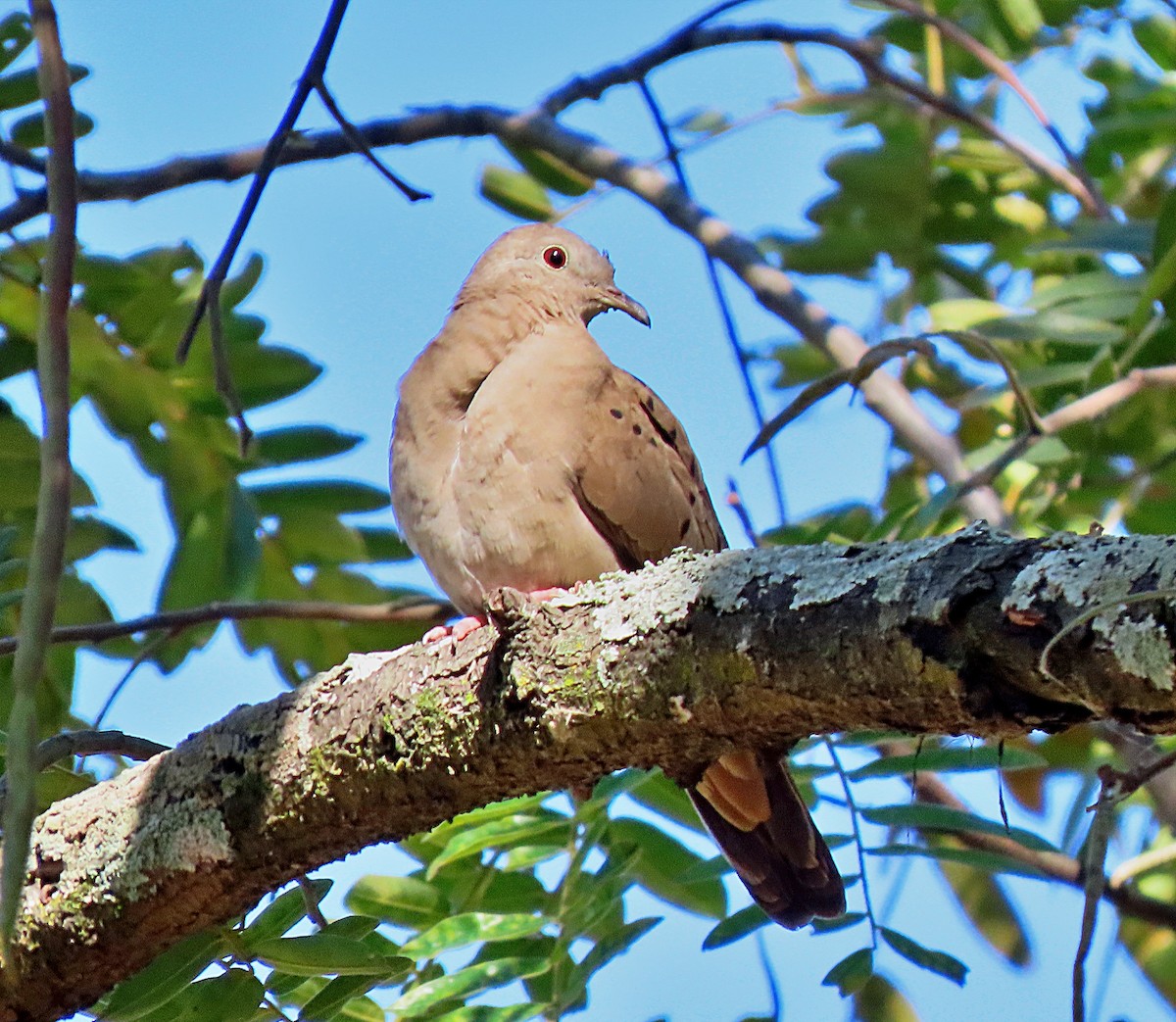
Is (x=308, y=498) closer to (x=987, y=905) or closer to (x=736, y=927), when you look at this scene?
(x=736, y=927)

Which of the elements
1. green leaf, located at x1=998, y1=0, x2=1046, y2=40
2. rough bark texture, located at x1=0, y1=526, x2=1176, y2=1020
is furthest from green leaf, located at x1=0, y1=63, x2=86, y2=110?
green leaf, located at x1=998, y1=0, x2=1046, y2=40

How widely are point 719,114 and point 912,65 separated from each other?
79 centimetres

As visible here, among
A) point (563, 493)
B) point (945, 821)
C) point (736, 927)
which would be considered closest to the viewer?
point (945, 821)

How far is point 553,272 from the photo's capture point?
14.2 ft

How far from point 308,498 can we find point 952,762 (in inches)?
79.1

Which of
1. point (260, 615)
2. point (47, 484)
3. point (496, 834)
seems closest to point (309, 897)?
point (496, 834)

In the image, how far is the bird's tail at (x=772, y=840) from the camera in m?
3.12

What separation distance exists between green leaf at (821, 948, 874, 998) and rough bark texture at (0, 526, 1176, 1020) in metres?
0.86

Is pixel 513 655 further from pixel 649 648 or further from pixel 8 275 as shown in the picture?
pixel 8 275

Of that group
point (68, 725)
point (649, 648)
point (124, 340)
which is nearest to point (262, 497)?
point (124, 340)

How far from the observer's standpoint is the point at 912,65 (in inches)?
219

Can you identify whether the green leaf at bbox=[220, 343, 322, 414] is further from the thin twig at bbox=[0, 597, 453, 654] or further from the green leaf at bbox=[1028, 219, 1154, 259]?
the green leaf at bbox=[1028, 219, 1154, 259]

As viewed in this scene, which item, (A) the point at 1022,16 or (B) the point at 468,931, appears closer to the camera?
(B) the point at 468,931

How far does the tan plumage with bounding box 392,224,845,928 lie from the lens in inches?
126
